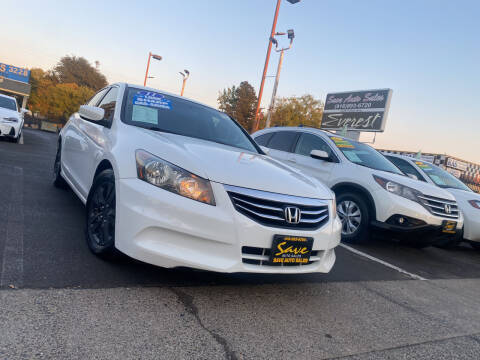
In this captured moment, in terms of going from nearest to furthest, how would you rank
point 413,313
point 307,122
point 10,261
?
point 10,261, point 413,313, point 307,122

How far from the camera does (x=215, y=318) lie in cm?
228

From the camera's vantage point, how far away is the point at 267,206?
7.96 feet

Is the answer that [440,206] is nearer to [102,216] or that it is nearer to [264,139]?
[264,139]

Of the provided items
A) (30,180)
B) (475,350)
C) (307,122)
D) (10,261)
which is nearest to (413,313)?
(475,350)

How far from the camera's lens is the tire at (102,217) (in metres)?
2.69

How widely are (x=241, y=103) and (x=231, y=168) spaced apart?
70.7 m

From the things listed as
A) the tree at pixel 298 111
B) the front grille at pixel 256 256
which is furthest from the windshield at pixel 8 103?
the tree at pixel 298 111

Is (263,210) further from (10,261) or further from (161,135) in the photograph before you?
(10,261)

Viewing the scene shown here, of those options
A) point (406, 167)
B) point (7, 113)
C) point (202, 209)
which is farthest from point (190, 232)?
point (7, 113)

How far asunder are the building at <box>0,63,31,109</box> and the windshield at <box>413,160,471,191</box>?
1514 inches

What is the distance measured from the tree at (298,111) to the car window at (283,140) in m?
37.1

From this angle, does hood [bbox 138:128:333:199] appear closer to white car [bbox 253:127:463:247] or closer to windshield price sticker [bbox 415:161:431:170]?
white car [bbox 253:127:463:247]

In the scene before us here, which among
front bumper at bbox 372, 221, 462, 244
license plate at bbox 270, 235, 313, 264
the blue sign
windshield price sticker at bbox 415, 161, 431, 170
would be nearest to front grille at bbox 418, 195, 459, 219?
front bumper at bbox 372, 221, 462, 244

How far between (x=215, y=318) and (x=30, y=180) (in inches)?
181
